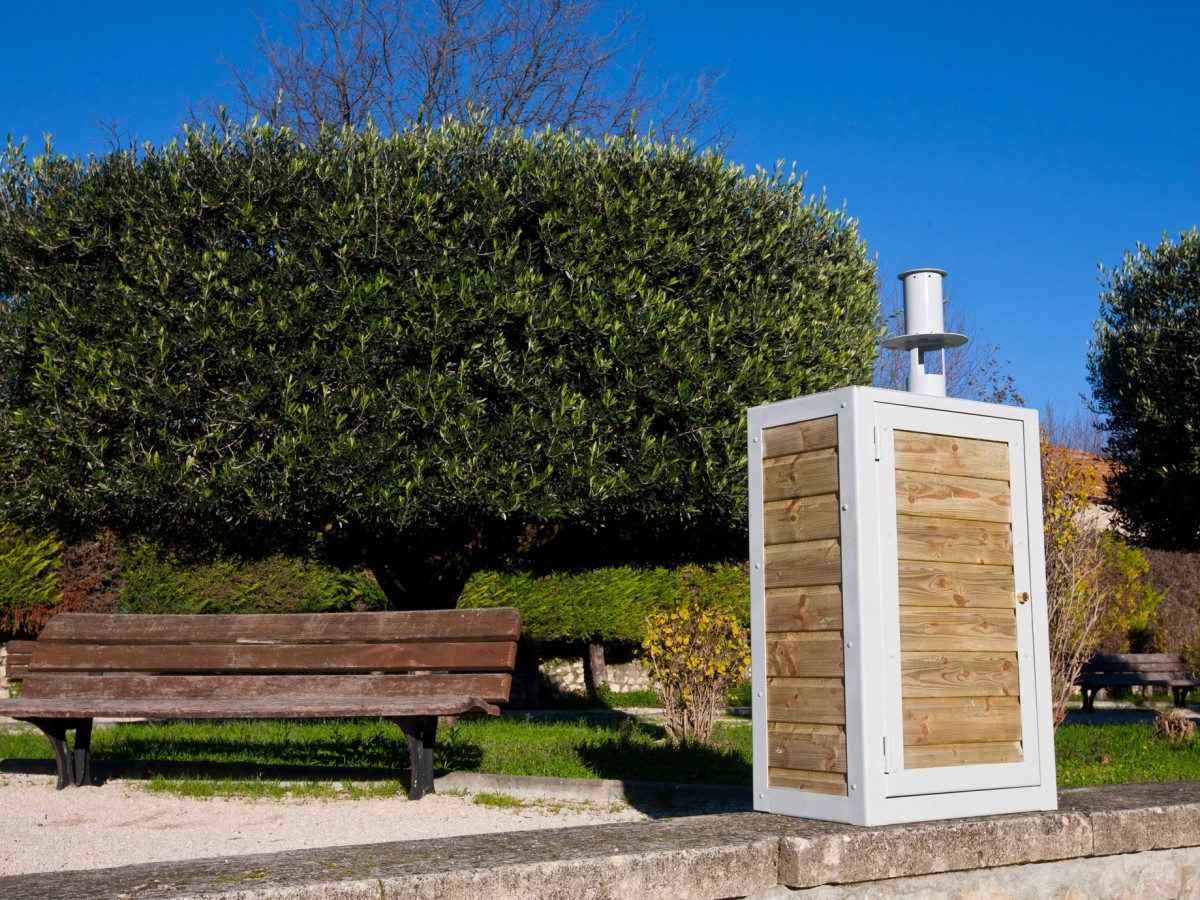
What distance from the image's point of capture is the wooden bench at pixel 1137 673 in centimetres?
1650

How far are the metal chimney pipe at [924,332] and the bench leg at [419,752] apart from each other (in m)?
3.67

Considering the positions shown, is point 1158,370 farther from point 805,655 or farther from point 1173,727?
point 805,655

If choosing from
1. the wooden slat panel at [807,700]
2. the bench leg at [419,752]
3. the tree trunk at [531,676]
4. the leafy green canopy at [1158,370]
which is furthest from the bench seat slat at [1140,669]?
the wooden slat panel at [807,700]

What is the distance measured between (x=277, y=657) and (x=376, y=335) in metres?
2.61

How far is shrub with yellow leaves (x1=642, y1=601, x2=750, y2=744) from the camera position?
9820 mm

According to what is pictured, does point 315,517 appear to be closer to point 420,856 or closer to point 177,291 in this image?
point 177,291

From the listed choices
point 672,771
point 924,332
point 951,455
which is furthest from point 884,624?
point 672,771

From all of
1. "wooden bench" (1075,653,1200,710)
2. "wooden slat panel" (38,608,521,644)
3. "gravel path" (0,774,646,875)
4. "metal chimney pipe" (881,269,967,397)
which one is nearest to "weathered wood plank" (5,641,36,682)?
"wooden slat panel" (38,608,521,644)

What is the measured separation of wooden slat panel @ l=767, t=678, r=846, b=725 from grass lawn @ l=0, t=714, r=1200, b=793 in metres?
3.55

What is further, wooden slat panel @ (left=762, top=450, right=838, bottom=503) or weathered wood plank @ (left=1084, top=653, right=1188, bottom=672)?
weathered wood plank @ (left=1084, top=653, right=1188, bottom=672)

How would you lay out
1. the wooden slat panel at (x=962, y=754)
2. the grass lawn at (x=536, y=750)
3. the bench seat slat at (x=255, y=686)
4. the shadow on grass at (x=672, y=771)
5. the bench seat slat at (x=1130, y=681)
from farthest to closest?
the bench seat slat at (x=1130, y=681) → the grass lawn at (x=536, y=750) → the bench seat slat at (x=255, y=686) → the shadow on grass at (x=672, y=771) → the wooden slat panel at (x=962, y=754)

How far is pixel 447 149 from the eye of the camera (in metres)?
9.25

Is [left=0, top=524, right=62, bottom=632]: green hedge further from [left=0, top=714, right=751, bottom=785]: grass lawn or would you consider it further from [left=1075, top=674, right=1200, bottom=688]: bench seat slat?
[left=1075, top=674, right=1200, bottom=688]: bench seat slat

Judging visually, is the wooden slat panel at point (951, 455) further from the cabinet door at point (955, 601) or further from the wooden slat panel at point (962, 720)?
the wooden slat panel at point (962, 720)
